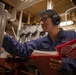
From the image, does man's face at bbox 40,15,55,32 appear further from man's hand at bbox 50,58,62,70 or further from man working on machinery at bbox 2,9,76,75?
man's hand at bbox 50,58,62,70

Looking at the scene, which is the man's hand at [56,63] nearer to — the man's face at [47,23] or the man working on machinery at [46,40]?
the man working on machinery at [46,40]

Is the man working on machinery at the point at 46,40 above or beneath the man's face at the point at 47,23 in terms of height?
beneath

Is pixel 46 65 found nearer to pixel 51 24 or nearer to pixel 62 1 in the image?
pixel 51 24

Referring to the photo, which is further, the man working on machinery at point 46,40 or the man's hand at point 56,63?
the man working on machinery at point 46,40

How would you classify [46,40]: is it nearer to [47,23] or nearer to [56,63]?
[47,23]

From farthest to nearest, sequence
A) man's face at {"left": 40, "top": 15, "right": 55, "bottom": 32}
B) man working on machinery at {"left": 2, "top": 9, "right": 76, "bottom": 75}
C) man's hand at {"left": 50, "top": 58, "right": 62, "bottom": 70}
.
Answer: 1. man's face at {"left": 40, "top": 15, "right": 55, "bottom": 32}
2. man working on machinery at {"left": 2, "top": 9, "right": 76, "bottom": 75}
3. man's hand at {"left": 50, "top": 58, "right": 62, "bottom": 70}

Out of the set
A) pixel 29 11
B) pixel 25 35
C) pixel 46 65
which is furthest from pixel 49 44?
pixel 29 11

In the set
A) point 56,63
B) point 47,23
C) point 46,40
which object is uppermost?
point 47,23

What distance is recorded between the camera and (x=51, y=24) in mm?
1272

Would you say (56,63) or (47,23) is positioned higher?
(47,23)

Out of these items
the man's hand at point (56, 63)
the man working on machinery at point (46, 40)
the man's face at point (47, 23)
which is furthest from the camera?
the man's face at point (47, 23)

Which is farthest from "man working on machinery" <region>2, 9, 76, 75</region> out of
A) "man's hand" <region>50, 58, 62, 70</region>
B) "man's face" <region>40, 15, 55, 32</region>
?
"man's hand" <region>50, 58, 62, 70</region>

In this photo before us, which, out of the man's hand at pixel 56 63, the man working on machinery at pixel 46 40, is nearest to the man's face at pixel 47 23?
the man working on machinery at pixel 46 40

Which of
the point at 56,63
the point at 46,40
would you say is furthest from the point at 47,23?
the point at 56,63
